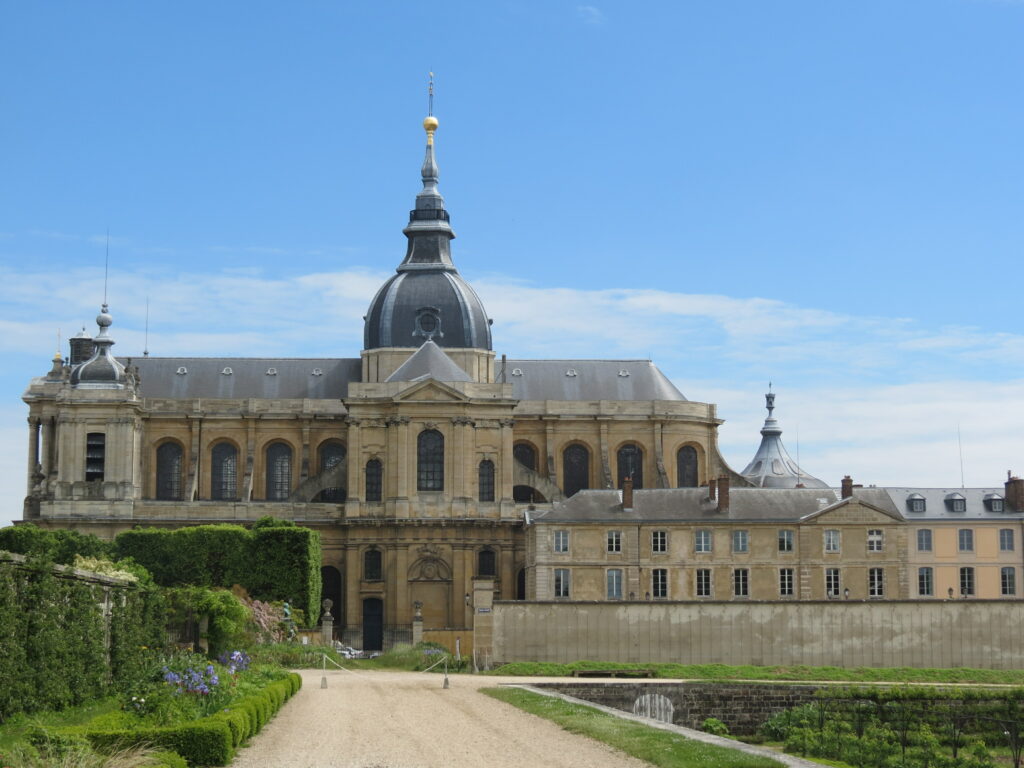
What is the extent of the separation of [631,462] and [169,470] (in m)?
26.0

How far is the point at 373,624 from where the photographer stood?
86188 mm

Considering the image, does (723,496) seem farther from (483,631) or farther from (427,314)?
(427,314)

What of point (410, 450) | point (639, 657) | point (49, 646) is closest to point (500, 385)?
point (410, 450)

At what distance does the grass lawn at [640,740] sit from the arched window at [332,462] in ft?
163

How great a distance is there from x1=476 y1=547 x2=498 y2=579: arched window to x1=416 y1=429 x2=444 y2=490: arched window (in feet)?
14.2

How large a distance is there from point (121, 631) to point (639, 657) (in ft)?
95.5

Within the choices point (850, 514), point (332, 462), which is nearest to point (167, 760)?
point (850, 514)

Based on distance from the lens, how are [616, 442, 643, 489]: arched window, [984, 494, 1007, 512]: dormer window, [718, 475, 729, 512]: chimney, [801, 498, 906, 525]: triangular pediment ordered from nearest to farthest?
[801, 498, 906, 525]: triangular pediment → [718, 475, 729, 512]: chimney → [984, 494, 1007, 512]: dormer window → [616, 442, 643, 489]: arched window

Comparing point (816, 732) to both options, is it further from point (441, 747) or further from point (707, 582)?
point (707, 582)

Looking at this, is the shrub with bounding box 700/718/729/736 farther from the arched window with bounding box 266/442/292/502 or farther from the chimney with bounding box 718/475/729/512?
the arched window with bounding box 266/442/292/502

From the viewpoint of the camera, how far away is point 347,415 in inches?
3573

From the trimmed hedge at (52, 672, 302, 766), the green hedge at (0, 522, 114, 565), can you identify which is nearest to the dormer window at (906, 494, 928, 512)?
the green hedge at (0, 522, 114, 565)

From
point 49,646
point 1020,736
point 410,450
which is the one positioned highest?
point 410,450

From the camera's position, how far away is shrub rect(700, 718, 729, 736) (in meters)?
48.3
